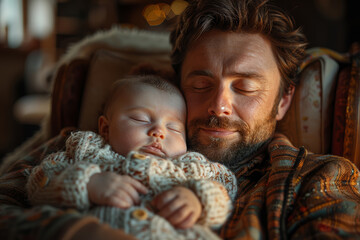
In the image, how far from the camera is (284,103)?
1.45m

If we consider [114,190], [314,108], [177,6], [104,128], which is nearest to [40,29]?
[177,6]

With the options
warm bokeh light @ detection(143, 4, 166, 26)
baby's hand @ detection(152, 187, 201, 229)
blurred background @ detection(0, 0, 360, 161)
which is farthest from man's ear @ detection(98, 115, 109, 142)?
warm bokeh light @ detection(143, 4, 166, 26)

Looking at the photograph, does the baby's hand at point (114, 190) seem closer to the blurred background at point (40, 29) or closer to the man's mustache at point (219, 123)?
Result: the man's mustache at point (219, 123)

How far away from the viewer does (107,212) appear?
2.65 ft

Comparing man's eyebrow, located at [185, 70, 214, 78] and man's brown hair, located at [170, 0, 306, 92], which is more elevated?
man's brown hair, located at [170, 0, 306, 92]

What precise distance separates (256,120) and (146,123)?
1.49 ft

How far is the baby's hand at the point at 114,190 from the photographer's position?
820mm

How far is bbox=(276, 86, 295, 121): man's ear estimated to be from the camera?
4.69 feet

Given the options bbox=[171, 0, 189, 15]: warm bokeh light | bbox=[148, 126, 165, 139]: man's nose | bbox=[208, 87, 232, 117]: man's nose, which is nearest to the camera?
bbox=[148, 126, 165, 139]: man's nose

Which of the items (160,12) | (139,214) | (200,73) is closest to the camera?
(139,214)

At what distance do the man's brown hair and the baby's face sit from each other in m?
0.37

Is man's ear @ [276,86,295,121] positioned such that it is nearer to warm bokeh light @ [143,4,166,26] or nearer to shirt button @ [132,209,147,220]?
shirt button @ [132,209,147,220]

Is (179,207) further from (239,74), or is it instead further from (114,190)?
(239,74)

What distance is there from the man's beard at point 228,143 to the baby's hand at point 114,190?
40 cm
